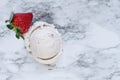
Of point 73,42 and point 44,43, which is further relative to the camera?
point 73,42

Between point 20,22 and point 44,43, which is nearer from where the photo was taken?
point 44,43

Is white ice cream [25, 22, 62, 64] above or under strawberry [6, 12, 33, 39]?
under

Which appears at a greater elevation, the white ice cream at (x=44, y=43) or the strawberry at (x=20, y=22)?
the strawberry at (x=20, y=22)

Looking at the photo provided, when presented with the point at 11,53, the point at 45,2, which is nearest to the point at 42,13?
the point at 45,2
